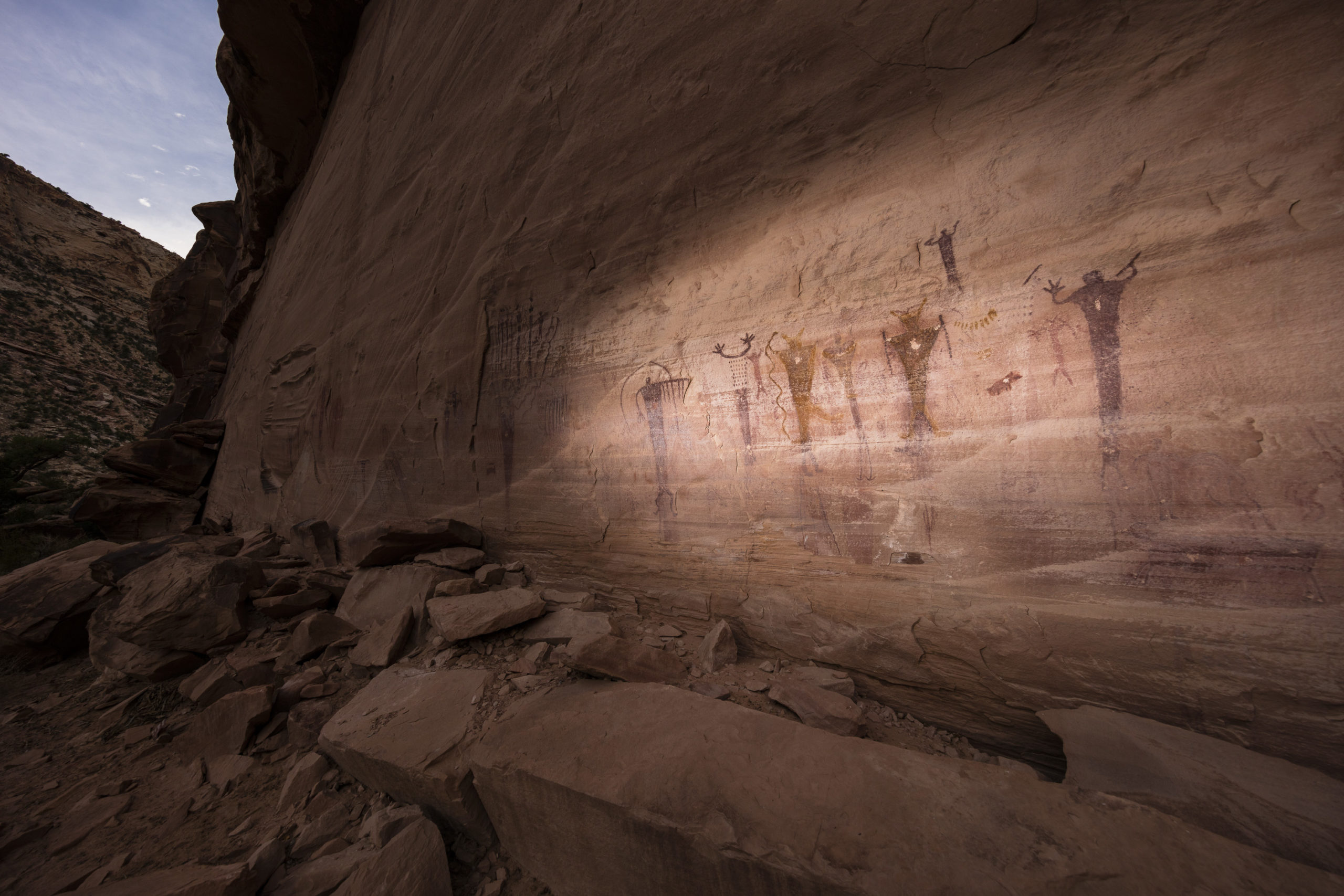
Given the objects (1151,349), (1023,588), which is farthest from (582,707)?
(1151,349)

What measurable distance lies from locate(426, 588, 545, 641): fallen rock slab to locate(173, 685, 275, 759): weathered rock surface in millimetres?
806

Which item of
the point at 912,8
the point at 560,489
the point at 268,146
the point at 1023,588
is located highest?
the point at 268,146

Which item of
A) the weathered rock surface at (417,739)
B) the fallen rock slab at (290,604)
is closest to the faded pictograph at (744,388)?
the weathered rock surface at (417,739)

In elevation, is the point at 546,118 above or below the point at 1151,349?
above

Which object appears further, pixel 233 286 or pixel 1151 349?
pixel 233 286

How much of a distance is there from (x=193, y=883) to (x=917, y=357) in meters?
2.99

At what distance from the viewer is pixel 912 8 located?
1.90m

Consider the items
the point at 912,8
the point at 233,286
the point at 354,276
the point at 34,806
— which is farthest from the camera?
the point at 233,286

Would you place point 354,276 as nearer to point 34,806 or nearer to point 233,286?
point 34,806

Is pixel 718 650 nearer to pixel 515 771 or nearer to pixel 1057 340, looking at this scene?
pixel 515 771

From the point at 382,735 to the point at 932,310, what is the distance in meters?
2.78

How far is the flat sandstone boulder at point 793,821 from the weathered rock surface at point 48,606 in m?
4.64

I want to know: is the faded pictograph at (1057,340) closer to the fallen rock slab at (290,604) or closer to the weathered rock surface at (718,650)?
the weathered rock surface at (718,650)

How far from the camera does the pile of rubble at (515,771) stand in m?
1.07
